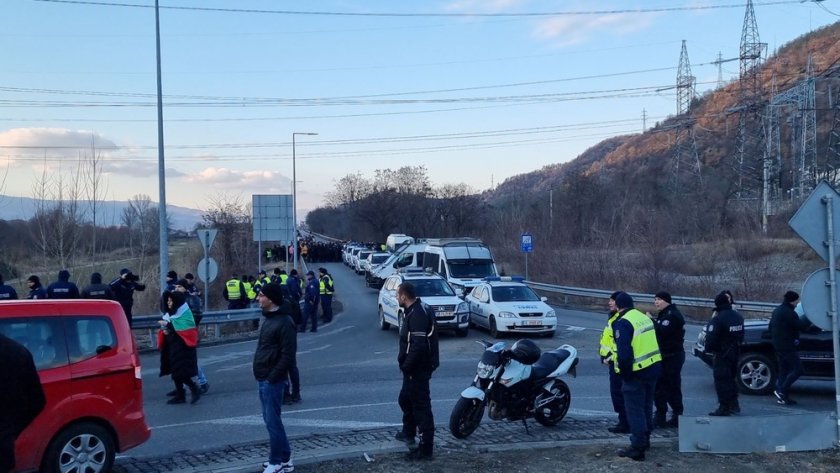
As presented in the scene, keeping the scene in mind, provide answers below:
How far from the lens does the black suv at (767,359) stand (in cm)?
1159

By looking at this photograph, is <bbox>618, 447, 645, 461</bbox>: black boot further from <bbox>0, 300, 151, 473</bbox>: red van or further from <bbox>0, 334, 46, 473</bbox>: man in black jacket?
<bbox>0, 334, 46, 473</bbox>: man in black jacket

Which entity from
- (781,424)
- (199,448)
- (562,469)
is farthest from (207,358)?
(781,424)

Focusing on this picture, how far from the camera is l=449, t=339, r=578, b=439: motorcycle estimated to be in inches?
341

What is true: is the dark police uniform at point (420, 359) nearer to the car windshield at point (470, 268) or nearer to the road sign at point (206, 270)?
the road sign at point (206, 270)

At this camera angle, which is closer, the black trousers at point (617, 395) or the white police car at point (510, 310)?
the black trousers at point (617, 395)

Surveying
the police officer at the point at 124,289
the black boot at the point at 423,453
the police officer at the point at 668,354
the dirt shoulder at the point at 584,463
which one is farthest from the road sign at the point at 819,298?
the police officer at the point at 124,289

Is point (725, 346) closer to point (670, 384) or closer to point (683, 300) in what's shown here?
point (670, 384)

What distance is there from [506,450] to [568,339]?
11733 mm

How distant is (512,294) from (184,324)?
1166 cm

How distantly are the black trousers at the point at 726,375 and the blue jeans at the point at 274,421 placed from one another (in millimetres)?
5817

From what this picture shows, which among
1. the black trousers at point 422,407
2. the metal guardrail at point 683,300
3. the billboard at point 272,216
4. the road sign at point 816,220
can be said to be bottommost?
the metal guardrail at point 683,300

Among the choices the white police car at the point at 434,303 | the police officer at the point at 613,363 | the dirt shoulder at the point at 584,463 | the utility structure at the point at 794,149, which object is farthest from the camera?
the utility structure at the point at 794,149

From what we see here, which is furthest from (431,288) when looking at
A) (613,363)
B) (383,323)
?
(613,363)

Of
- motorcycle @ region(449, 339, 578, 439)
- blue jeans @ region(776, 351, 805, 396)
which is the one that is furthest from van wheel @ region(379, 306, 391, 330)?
motorcycle @ region(449, 339, 578, 439)
